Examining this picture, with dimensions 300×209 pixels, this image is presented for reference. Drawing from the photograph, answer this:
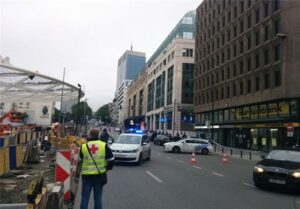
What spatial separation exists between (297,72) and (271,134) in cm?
749

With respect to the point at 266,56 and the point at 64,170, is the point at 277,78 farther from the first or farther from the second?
the point at 64,170

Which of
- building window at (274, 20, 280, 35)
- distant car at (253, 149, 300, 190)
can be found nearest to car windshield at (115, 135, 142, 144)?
distant car at (253, 149, 300, 190)

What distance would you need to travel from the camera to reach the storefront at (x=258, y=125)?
38969 mm

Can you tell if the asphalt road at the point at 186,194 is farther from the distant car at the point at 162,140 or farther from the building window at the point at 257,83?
the distant car at the point at 162,140

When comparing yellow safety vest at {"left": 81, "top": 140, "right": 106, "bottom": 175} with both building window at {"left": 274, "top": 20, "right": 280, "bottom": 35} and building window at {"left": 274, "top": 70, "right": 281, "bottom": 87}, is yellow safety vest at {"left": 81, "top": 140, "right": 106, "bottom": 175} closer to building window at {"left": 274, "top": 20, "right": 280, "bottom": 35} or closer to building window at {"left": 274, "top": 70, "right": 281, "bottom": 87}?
building window at {"left": 274, "top": 70, "right": 281, "bottom": 87}

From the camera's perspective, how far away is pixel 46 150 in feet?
85.9

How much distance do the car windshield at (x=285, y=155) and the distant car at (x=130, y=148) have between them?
769 centimetres

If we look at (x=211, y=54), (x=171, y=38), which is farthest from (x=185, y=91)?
(x=211, y=54)

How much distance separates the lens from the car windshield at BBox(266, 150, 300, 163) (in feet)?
44.4

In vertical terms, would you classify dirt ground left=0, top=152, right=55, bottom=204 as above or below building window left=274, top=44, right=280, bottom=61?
below

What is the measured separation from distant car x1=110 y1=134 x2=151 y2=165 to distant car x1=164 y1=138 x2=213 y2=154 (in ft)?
42.3

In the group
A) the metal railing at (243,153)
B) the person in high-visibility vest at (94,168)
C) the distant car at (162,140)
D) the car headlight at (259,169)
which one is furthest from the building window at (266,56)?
the person in high-visibility vest at (94,168)

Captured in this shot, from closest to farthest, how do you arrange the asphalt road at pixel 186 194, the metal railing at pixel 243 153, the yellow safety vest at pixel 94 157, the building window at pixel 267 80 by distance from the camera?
1. the yellow safety vest at pixel 94 157
2. the asphalt road at pixel 186 194
3. the metal railing at pixel 243 153
4. the building window at pixel 267 80

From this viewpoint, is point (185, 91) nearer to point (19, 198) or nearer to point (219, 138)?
point (219, 138)
